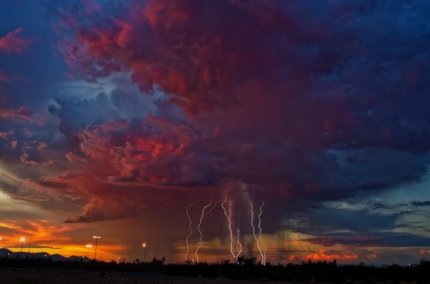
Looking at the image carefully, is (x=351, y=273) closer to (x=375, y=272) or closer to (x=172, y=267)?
(x=375, y=272)

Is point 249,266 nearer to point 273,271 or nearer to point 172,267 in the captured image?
point 273,271

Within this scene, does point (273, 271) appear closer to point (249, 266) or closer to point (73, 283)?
point (249, 266)

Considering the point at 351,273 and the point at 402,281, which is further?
the point at 351,273

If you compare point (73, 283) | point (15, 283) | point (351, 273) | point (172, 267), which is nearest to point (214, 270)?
point (172, 267)

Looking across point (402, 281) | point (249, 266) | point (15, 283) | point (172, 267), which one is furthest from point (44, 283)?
point (172, 267)

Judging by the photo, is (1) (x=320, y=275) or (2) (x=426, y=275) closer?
(2) (x=426, y=275)

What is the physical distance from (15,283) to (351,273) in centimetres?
8511

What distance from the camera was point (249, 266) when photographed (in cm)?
16450

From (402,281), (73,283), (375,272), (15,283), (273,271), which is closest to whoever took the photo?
(15,283)

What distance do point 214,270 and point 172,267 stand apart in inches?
1283

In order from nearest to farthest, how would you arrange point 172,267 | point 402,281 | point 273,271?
point 402,281
point 273,271
point 172,267

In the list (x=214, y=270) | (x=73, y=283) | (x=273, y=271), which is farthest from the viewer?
(x=214, y=270)

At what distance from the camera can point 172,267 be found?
187000 millimetres

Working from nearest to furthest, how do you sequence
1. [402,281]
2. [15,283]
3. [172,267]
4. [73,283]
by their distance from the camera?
[15,283]
[73,283]
[402,281]
[172,267]
